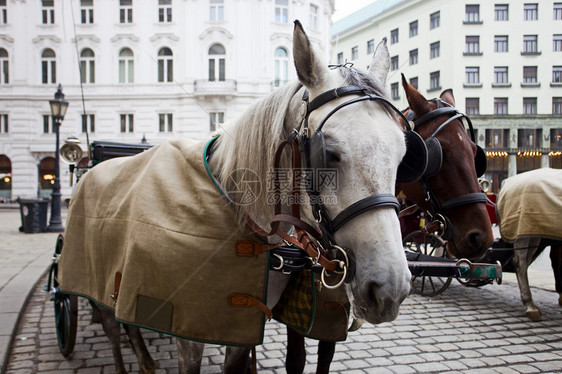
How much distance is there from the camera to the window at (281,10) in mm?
22911

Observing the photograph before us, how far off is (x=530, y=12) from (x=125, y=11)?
3117 cm

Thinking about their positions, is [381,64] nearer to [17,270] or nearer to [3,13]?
[17,270]

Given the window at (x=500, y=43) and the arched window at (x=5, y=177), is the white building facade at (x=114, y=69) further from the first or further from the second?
the window at (x=500, y=43)

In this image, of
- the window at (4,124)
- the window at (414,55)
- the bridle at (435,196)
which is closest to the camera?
the bridle at (435,196)

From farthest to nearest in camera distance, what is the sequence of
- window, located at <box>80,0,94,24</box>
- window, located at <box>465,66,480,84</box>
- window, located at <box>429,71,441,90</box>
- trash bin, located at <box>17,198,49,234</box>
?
1. window, located at <box>465,66,480,84</box>
2. window, located at <box>429,71,441,90</box>
3. window, located at <box>80,0,94,24</box>
4. trash bin, located at <box>17,198,49,234</box>

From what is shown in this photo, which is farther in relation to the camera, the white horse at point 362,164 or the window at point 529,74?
the window at point 529,74

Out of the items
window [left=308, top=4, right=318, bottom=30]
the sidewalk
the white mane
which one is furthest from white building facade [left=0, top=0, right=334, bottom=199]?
the white mane

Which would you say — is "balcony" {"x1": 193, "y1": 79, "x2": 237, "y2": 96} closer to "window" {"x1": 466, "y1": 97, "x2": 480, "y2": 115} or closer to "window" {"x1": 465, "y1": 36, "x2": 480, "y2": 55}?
"window" {"x1": 466, "y1": 97, "x2": 480, "y2": 115}

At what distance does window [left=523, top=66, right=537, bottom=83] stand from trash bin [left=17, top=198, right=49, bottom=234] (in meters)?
36.0

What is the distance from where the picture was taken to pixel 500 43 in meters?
34.2

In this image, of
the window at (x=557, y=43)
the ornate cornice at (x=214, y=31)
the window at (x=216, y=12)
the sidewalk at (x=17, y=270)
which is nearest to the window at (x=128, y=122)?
the ornate cornice at (x=214, y=31)

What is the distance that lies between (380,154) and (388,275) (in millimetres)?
484

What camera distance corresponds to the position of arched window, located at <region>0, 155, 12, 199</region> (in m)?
30.4

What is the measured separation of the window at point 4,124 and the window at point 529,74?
4039 centimetres
